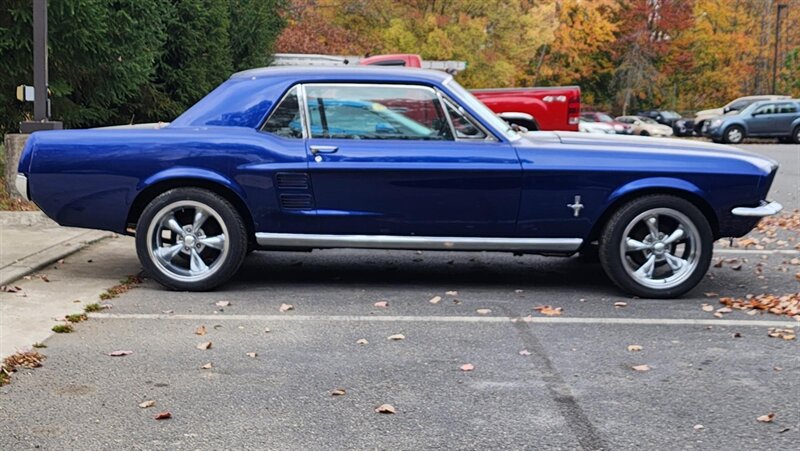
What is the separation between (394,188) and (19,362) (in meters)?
2.65

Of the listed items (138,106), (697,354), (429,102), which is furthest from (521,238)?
(138,106)

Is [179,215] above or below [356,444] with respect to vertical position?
above

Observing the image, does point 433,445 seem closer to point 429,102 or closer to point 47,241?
point 429,102

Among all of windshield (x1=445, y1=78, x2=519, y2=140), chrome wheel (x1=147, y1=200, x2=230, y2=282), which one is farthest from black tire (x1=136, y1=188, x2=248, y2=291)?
windshield (x1=445, y1=78, x2=519, y2=140)

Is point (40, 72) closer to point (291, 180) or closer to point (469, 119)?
point (291, 180)

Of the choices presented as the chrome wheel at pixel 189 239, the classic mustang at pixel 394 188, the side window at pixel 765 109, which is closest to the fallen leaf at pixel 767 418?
the classic mustang at pixel 394 188

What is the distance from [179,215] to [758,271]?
4.59 m

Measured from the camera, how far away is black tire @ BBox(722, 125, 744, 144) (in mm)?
33062

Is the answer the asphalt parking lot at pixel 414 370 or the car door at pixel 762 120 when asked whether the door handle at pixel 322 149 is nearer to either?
the asphalt parking lot at pixel 414 370

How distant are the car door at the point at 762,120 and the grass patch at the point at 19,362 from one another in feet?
106

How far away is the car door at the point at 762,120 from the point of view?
33.0 m

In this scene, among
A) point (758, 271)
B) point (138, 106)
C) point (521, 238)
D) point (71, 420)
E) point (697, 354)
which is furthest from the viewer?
point (138, 106)

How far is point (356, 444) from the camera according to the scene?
3.60 meters

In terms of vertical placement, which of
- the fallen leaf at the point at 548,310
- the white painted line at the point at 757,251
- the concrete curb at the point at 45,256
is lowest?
the fallen leaf at the point at 548,310
